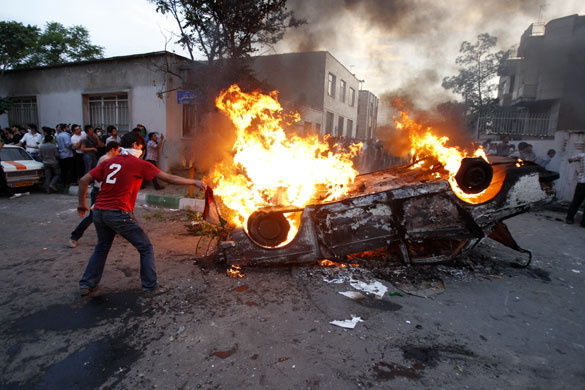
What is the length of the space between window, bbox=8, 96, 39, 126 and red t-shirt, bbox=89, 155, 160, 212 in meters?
15.3

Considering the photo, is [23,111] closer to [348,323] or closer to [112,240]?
[112,240]

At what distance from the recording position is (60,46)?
88.7ft

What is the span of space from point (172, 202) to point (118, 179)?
5.38m

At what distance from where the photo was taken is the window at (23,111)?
15.2 meters

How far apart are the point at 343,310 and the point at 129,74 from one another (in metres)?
13.0

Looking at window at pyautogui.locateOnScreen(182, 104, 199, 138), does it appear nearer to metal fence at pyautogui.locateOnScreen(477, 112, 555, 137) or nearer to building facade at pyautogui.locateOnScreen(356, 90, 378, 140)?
metal fence at pyautogui.locateOnScreen(477, 112, 555, 137)

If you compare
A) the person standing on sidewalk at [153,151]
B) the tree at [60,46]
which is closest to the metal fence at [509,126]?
the person standing on sidewalk at [153,151]

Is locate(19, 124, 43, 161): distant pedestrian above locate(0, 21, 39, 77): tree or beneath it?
beneath

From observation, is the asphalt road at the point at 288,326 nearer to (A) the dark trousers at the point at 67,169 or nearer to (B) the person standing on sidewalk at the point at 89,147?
(B) the person standing on sidewalk at the point at 89,147

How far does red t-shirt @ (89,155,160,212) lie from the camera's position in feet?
11.8

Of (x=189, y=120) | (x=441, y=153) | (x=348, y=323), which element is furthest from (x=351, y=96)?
(x=348, y=323)

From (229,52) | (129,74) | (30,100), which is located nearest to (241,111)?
(229,52)

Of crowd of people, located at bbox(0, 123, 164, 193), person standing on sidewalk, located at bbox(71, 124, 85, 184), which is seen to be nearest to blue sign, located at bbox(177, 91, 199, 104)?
crowd of people, located at bbox(0, 123, 164, 193)

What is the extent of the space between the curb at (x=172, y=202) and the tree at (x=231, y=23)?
18.5ft
